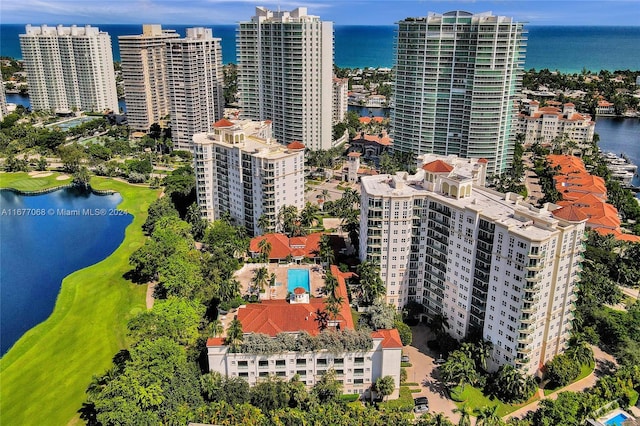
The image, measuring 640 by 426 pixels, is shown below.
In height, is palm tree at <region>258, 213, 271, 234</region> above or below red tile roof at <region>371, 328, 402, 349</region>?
above

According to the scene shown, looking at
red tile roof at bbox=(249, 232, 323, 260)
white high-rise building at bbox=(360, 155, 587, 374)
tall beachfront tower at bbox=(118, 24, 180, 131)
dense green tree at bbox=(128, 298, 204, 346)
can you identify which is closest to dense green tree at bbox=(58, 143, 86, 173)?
tall beachfront tower at bbox=(118, 24, 180, 131)

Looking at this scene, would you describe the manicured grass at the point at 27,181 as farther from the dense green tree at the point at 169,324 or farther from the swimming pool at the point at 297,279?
the swimming pool at the point at 297,279

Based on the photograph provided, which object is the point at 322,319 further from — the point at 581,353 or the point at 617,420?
the point at 617,420

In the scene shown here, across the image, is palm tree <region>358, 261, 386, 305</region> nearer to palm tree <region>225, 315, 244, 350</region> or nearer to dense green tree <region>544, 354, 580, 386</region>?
palm tree <region>225, 315, 244, 350</region>

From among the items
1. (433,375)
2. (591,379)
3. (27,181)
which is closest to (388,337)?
(433,375)

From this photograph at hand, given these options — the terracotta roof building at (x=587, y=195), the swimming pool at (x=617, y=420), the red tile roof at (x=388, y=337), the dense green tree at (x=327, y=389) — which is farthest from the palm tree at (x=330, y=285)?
the terracotta roof building at (x=587, y=195)

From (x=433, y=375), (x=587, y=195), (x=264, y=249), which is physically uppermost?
(x=587, y=195)

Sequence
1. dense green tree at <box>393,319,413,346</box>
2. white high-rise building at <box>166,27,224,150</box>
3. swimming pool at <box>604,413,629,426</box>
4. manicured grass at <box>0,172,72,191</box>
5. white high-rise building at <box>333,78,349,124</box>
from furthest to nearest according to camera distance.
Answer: white high-rise building at <box>333,78,349,124</box>, white high-rise building at <box>166,27,224,150</box>, manicured grass at <box>0,172,72,191</box>, dense green tree at <box>393,319,413,346</box>, swimming pool at <box>604,413,629,426</box>
